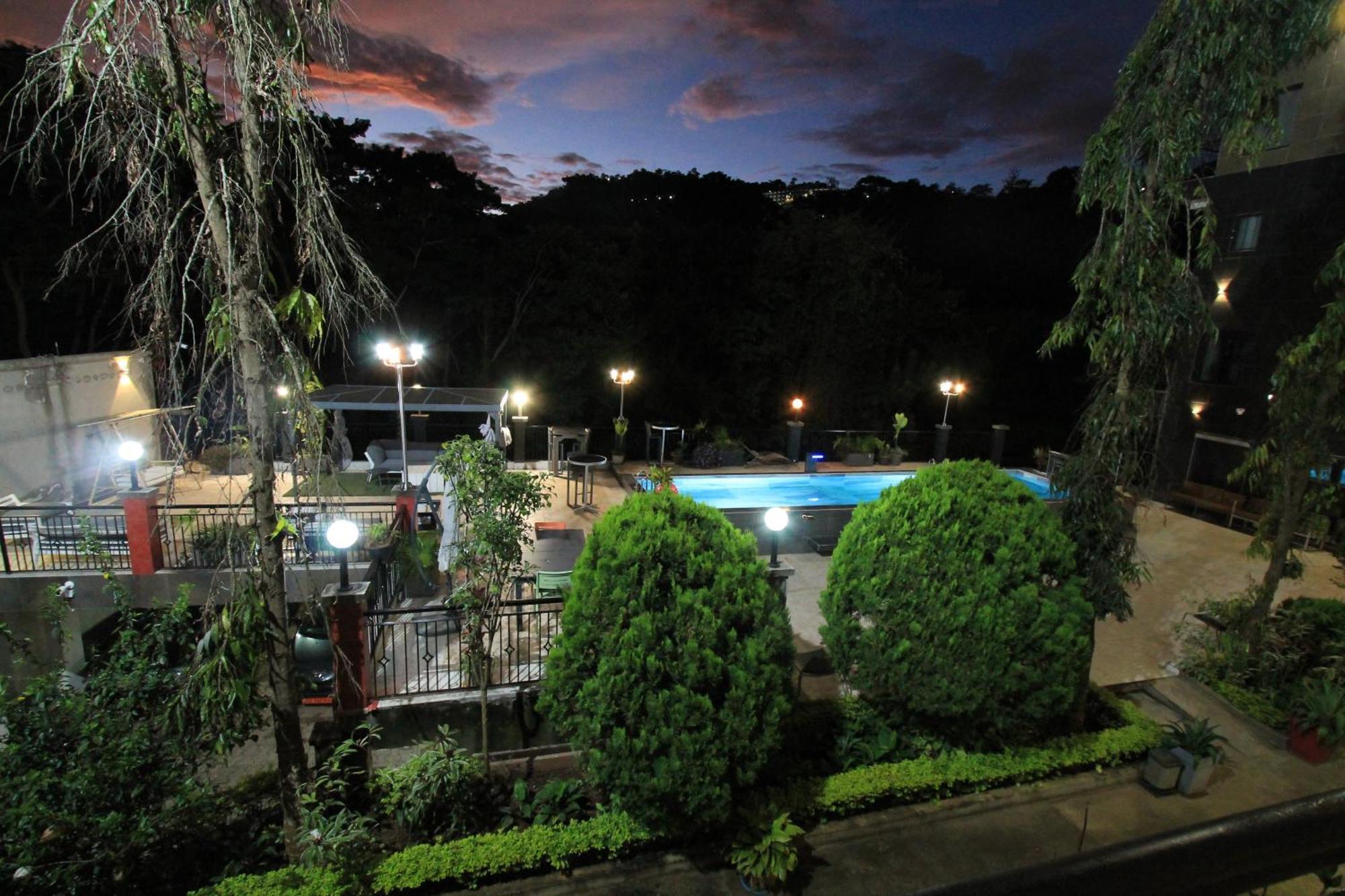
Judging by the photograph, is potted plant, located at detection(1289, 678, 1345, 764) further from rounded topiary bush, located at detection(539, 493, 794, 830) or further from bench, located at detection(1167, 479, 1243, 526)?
bench, located at detection(1167, 479, 1243, 526)

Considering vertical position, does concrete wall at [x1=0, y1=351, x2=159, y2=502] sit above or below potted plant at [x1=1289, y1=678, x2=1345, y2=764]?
above

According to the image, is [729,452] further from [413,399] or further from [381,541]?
[381,541]

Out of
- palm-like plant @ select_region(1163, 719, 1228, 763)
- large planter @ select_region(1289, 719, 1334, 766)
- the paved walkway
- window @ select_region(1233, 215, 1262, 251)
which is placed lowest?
the paved walkway

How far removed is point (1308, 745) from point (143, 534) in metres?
12.8

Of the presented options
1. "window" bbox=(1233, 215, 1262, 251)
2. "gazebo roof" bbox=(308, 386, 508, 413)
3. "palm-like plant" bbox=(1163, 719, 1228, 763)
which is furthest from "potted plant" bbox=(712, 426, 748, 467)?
"palm-like plant" bbox=(1163, 719, 1228, 763)

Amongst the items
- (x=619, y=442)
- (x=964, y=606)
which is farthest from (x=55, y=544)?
(x=964, y=606)

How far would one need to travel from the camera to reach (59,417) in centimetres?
1180

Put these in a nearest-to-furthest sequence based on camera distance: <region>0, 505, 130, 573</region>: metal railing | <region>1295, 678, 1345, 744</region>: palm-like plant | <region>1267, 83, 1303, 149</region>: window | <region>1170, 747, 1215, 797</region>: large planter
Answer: <region>1170, 747, 1215, 797</region>: large planter < <region>1295, 678, 1345, 744</region>: palm-like plant < <region>0, 505, 130, 573</region>: metal railing < <region>1267, 83, 1303, 149</region>: window

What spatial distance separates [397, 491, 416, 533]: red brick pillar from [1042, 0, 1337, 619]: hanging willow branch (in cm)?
760

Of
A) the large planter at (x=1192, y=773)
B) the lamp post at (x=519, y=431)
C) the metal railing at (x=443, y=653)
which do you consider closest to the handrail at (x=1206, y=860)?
the metal railing at (x=443, y=653)

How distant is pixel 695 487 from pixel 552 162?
1658cm

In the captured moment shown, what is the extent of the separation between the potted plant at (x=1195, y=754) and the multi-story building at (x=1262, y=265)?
875cm

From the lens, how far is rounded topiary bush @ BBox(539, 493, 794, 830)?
4.46 metres

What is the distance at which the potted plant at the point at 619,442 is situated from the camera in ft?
53.9
